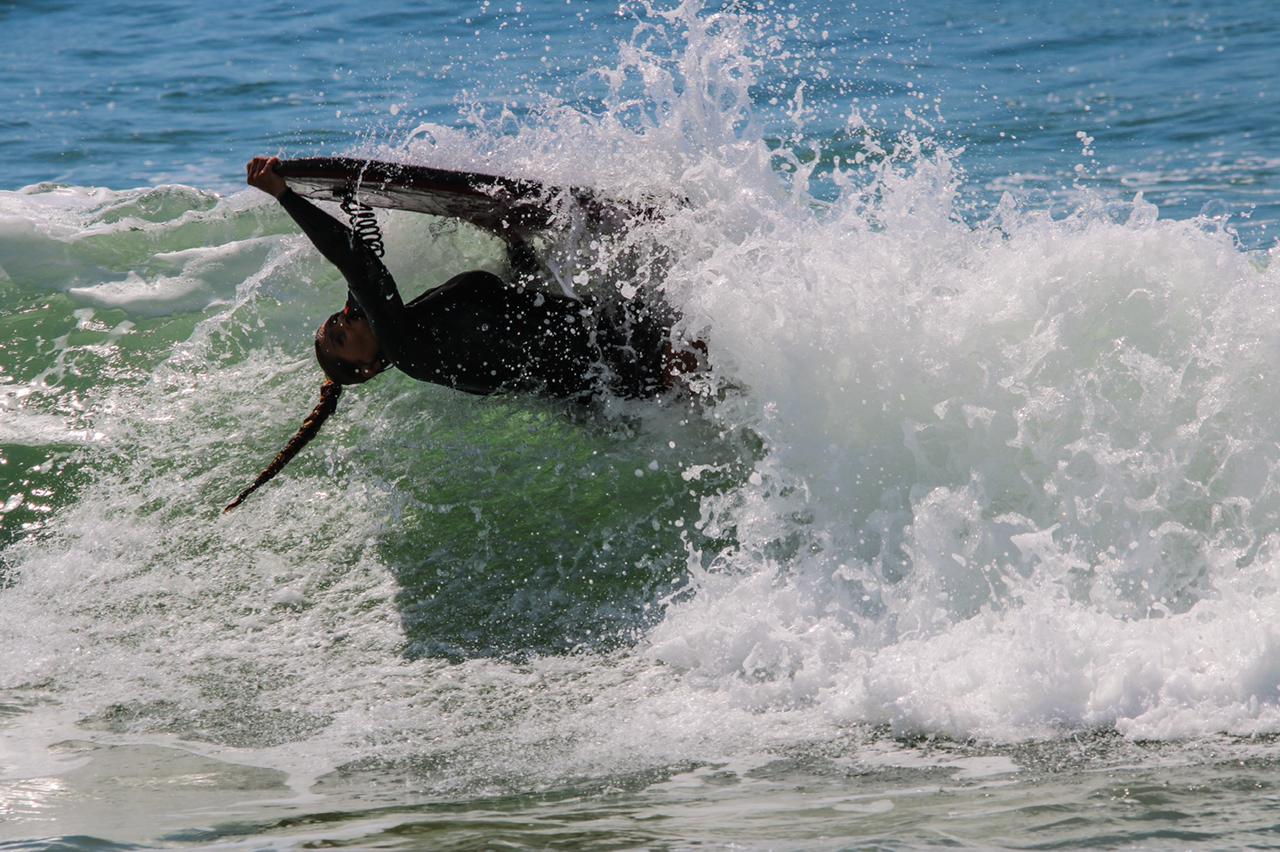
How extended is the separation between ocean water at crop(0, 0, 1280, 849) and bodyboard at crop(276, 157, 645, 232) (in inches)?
3.3

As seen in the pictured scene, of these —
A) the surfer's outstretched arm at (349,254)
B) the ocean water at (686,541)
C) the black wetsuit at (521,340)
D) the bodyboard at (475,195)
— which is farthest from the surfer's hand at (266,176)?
the ocean water at (686,541)

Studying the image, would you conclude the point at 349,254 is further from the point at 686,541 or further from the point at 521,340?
the point at 686,541

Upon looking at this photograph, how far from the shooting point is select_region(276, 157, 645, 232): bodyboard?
185 inches

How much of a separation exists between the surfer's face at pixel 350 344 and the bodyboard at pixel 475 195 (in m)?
0.45

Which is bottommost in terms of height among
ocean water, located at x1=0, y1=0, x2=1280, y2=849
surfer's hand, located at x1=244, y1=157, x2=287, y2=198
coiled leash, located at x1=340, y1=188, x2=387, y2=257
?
ocean water, located at x1=0, y1=0, x2=1280, y2=849

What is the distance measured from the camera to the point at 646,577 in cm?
477

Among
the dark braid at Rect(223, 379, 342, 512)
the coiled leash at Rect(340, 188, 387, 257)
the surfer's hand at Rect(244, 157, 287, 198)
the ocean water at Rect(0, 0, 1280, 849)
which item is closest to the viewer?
the ocean water at Rect(0, 0, 1280, 849)

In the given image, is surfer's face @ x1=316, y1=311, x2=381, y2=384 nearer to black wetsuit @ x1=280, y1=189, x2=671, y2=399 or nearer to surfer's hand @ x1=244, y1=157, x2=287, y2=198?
black wetsuit @ x1=280, y1=189, x2=671, y2=399

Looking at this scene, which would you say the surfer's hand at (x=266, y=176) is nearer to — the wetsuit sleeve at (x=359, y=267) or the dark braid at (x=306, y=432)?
the wetsuit sleeve at (x=359, y=267)

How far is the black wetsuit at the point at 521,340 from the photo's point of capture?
4.74 metres

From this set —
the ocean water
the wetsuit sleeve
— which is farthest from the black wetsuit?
the ocean water

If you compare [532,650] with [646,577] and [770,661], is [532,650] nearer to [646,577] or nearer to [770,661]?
[646,577]

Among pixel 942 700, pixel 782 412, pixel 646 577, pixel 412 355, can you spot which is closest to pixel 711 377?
pixel 782 412

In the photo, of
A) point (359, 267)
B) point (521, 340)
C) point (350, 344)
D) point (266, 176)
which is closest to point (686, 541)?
point (521, 340)
